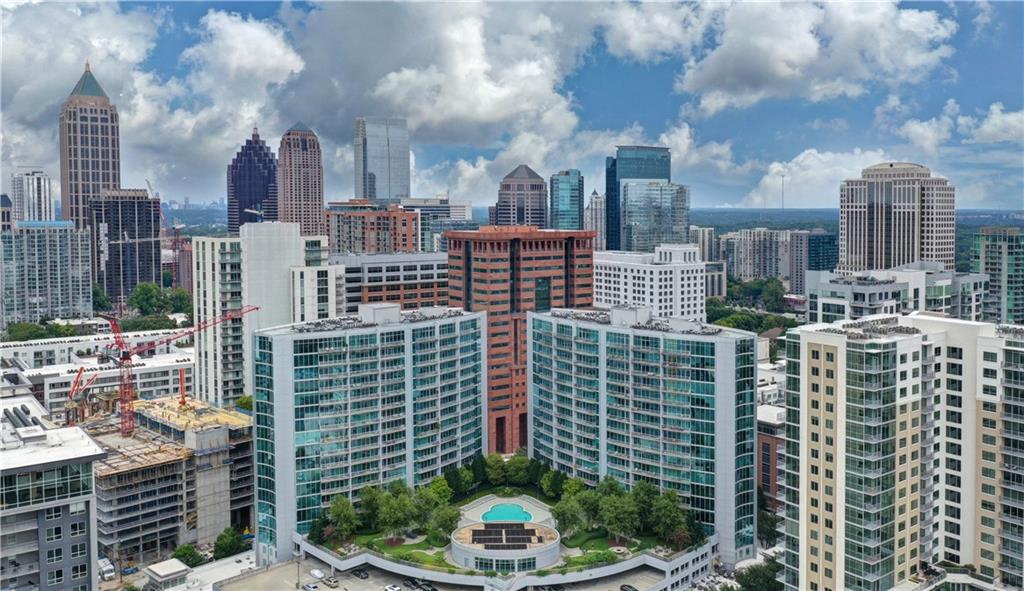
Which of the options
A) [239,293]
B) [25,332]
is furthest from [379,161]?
[239,293]

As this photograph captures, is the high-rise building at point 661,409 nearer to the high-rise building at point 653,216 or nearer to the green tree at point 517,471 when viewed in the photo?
the green tree at point 517,471

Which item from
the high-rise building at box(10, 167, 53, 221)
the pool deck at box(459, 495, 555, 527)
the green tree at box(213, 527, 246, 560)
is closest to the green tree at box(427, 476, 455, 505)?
the pool deck at box(459, 495, 555, 527)

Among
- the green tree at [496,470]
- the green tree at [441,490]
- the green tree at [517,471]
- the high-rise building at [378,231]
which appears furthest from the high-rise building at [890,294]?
the high-rise building at [378,231]

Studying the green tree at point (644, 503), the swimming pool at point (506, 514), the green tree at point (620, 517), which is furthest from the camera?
the swimming pool at point (506, 514)

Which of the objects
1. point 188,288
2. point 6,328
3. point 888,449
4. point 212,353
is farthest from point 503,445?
point 188,288

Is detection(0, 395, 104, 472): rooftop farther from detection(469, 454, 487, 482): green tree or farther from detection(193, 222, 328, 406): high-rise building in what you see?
detection(193, 222, 328, 406): high-rise building

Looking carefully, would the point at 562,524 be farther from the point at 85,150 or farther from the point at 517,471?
the point at 85,150
